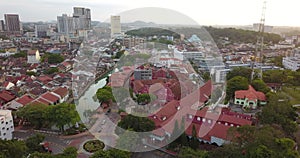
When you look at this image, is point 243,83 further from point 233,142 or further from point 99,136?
point 99,136

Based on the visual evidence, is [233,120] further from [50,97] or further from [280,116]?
[50,97]

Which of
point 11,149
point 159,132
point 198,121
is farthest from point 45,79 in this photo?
point 198,121

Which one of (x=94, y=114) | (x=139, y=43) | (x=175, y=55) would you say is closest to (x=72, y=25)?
(x=139, y=43)

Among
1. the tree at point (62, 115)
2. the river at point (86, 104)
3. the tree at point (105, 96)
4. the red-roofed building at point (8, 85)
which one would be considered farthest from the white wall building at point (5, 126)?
the red-roofed building at point (8, 85)

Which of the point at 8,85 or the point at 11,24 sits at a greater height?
the point at 11,24

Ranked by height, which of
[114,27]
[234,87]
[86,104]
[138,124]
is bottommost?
[86,104]

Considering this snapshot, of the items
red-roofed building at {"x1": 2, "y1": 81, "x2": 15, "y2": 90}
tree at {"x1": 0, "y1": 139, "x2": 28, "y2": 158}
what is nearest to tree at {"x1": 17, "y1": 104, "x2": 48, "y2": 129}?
tree at {"x1": 0, "y1": 139, "x2": 28, "y2": 158}

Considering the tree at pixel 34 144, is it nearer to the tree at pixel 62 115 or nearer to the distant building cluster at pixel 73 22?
the tree at pixel 62 115

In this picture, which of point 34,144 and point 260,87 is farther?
point 260,87
